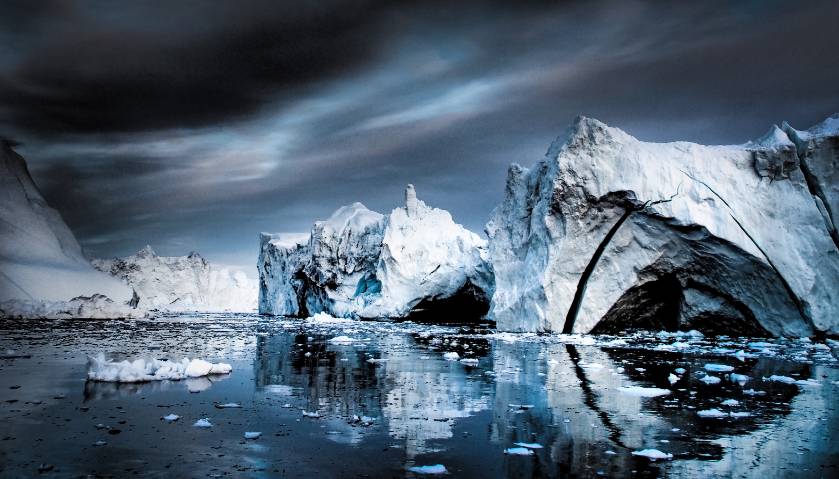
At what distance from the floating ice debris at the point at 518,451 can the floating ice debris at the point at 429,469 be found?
28.0 inches

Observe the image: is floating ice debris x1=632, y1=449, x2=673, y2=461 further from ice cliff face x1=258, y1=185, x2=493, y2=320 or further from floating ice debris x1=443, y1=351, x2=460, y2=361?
ice cliff face x1=258, y1=185, x2=493, y2=320

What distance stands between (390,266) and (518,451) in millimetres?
35504

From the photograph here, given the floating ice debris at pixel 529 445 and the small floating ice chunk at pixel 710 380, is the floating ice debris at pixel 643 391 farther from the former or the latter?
the floating ice debris at pixel 529 445

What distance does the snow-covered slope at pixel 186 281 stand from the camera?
136000mm

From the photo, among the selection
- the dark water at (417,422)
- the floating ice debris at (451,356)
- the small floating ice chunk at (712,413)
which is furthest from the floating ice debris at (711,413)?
the floating ice debris at (451,356)

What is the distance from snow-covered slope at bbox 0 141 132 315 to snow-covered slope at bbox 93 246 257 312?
88875 mm

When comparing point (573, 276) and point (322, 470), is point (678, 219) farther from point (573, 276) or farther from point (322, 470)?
point (322, 470)

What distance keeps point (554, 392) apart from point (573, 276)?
14635 millimetres

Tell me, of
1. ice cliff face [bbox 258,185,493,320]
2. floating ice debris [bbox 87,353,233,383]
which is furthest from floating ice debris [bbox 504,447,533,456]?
ice cliff face [bbox 258,185,493,320]

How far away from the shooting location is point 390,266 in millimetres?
39719

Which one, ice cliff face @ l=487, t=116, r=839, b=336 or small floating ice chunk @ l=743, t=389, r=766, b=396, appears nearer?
small floating ice chunk @ l=743, t=389, r=766, b=396

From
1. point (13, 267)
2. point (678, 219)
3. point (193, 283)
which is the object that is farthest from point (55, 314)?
point (193, 283)

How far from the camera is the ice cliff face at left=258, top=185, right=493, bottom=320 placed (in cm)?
3900

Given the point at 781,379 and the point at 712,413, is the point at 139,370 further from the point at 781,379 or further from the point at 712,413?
the point at 781,379
